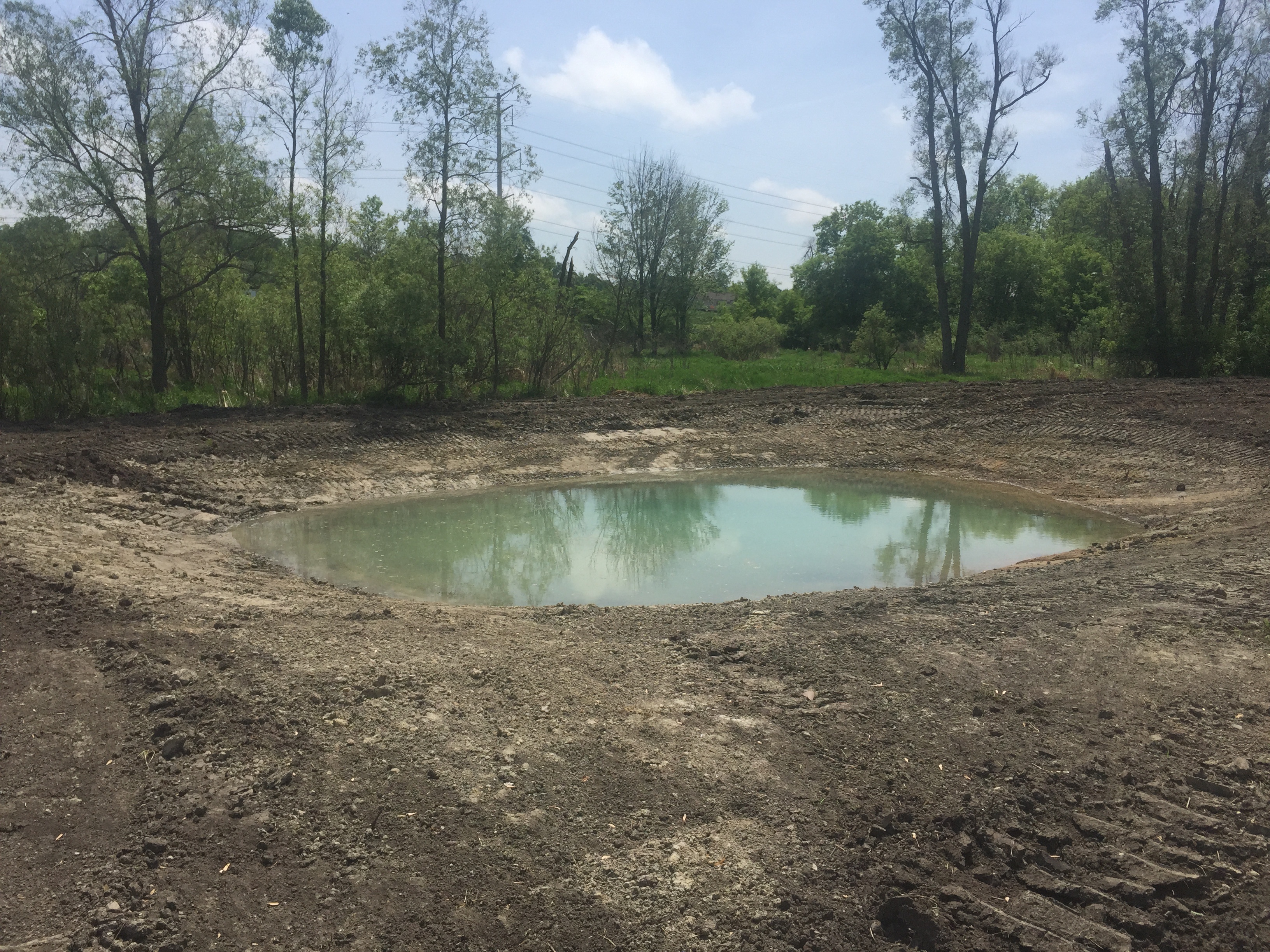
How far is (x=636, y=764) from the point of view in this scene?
4.12 metres

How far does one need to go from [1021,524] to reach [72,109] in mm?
17583

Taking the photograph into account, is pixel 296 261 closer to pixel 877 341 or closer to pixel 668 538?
pixel 668 538

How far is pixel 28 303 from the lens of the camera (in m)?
14.5

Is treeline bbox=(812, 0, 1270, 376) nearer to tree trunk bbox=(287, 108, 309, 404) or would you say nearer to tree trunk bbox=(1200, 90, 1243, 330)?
tree trunk bbox=(1200, 90, 1243, 330)

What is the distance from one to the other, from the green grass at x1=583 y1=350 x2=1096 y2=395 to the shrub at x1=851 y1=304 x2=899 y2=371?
50cm

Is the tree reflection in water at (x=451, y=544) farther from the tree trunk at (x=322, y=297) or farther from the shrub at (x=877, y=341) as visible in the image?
the shrub at (x=877, y=341)

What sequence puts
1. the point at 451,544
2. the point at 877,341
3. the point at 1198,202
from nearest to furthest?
the point at 451,544 < the point at 1198,202 < the point at 877,341

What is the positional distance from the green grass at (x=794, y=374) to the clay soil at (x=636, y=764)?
14.3 m

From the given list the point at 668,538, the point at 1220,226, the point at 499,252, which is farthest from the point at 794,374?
the point at 668,538

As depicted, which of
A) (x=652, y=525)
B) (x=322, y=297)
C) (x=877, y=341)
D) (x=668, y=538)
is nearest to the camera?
(x=668, y=538)

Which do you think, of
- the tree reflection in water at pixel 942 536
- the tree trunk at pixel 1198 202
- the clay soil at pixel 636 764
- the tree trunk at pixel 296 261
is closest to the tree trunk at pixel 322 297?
the tree trunk at pixel 296 261

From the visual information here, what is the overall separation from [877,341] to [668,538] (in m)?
18.5

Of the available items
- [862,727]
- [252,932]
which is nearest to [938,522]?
[862,727]

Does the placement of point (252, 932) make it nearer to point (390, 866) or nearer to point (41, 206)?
point (390, 866)
